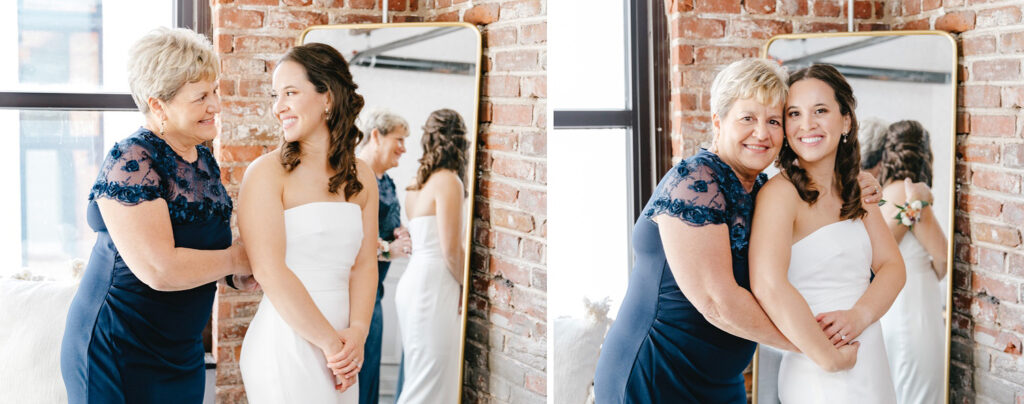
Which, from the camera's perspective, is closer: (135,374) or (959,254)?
(959,254)

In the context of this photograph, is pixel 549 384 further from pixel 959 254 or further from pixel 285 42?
pixel 285 42

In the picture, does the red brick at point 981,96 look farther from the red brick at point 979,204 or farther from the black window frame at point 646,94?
the black window frame at point 646,94

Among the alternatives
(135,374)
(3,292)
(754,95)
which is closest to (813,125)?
(754,95)

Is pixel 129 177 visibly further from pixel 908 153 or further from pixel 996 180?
pixel 996 180

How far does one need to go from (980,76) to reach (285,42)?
1.89 meters

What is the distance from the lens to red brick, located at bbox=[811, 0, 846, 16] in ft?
6.23

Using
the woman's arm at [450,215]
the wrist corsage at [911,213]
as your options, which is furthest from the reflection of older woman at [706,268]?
the woman's arm at [450,215]

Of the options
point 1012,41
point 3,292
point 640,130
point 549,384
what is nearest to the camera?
point 1012,41

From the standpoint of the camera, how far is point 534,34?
7.02 feet

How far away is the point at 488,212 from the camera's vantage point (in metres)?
2.34

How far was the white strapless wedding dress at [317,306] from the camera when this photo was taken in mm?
2084

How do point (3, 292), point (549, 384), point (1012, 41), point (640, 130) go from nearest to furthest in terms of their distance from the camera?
point (1012, 41) < point (640, 130) < point (549, 384) < point (3, 292)

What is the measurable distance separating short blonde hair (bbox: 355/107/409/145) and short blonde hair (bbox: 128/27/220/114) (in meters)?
0.49

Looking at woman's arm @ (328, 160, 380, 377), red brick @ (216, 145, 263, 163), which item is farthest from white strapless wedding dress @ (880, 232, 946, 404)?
red brick @ (216, 145, 263, 163)
